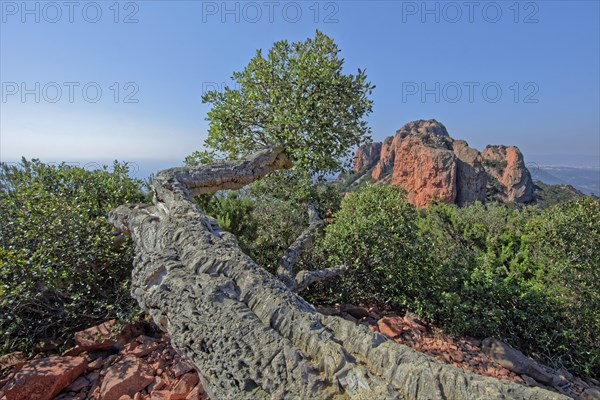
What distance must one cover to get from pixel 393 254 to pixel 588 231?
256 inches

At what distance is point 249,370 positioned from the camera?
2137mm

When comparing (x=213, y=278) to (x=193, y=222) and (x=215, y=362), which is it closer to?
(x=215, y=362)

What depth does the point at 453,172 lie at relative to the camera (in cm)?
4925

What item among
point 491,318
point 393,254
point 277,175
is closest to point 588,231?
point 491,318

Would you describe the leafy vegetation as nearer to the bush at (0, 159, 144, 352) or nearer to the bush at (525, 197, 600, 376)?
the bush at (525, 197, 600, 376)

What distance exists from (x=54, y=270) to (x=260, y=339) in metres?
3.84

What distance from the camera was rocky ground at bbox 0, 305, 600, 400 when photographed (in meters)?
3.57

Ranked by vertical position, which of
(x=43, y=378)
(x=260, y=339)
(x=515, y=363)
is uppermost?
(x=260, y=339)

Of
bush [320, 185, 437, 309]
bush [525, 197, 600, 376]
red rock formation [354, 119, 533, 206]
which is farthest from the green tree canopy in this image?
red rock formation [354, 119, 533, 206]

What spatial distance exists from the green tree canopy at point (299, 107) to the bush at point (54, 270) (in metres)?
2.97

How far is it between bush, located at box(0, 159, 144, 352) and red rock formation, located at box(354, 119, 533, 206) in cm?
4131

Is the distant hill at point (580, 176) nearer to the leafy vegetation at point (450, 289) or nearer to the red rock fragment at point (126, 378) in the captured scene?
the leafy vegetation at point (450, 289)

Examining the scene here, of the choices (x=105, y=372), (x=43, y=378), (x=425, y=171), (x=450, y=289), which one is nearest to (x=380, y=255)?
(x=450, y=289)

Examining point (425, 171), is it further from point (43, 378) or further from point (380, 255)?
point (43, 378)
